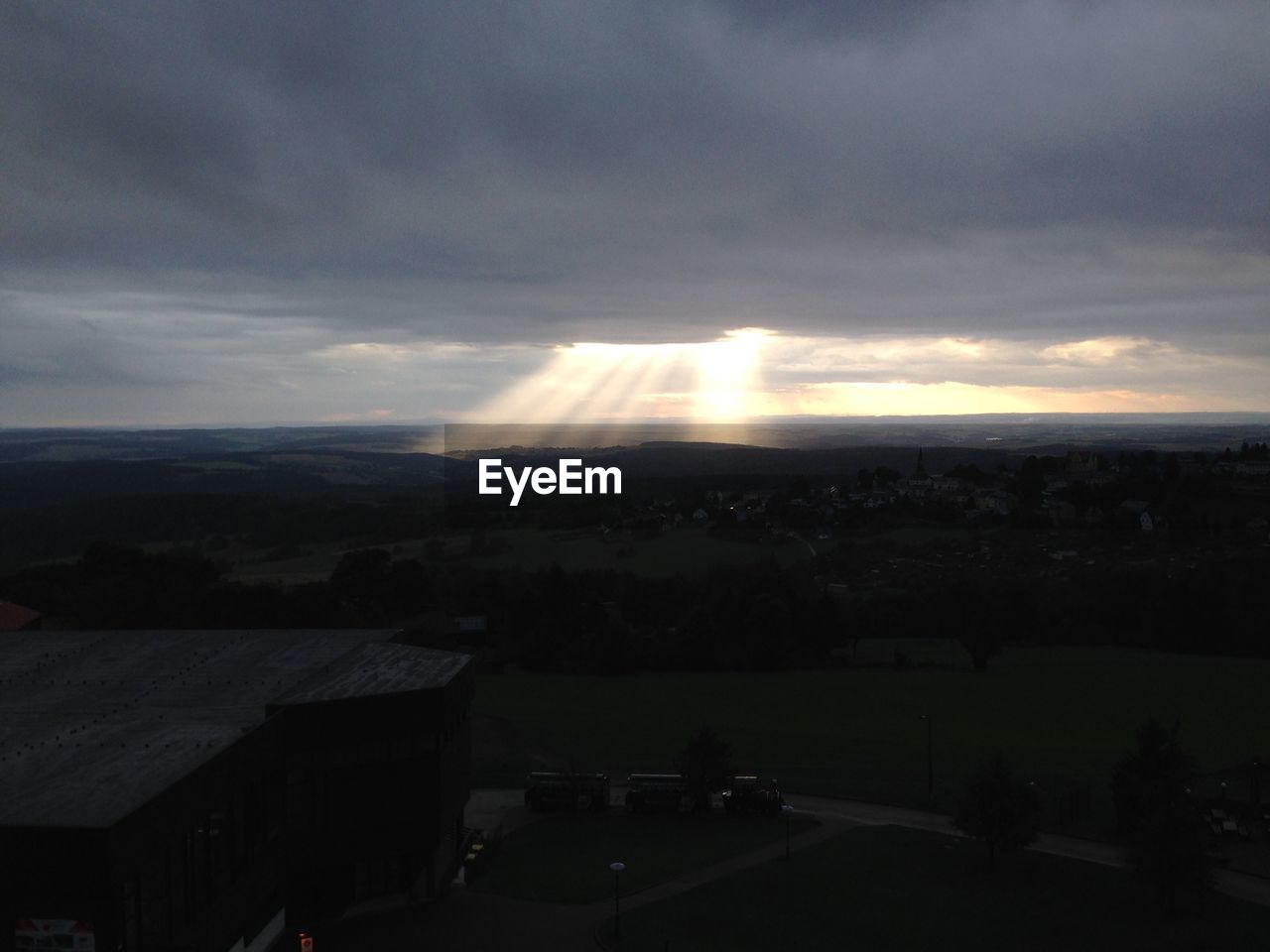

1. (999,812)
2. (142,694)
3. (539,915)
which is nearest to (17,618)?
(142,694)

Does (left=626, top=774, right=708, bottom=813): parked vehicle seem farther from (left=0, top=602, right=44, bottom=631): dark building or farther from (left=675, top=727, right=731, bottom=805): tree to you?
(left=0, top=602, right=44, bottom=631): dark building

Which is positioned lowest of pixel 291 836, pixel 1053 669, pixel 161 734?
pixel 1053 669

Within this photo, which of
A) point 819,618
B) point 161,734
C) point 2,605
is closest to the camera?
point 161,734

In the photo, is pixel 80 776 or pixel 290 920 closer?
pixel 80 776

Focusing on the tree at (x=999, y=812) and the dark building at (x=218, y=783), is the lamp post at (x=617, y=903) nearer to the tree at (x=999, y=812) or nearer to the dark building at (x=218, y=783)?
the dark building at (x=218, y=783)

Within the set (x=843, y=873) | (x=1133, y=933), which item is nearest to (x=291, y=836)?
(x=843, y=873)

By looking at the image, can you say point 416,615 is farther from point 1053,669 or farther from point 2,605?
point 1053,669
